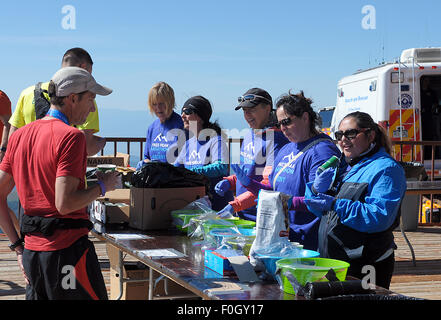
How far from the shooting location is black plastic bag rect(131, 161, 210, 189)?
378 centimetres

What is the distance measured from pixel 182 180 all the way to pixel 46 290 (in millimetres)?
1623

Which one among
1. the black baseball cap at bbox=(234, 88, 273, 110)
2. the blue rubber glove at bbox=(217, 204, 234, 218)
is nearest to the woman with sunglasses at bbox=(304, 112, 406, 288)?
the blue rubber glove at bbox=(217, 204, 234, 218)

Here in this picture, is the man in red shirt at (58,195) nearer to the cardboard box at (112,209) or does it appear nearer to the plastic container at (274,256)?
the plastic container at (274,256)

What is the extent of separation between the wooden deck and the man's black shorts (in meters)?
2.63

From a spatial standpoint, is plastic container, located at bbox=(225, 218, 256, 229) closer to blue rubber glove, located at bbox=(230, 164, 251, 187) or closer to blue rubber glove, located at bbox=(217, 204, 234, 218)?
blue rubber glove, located at bbox=(217, 204, 234, 218)

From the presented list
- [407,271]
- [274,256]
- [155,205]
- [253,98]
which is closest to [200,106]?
[253,98]

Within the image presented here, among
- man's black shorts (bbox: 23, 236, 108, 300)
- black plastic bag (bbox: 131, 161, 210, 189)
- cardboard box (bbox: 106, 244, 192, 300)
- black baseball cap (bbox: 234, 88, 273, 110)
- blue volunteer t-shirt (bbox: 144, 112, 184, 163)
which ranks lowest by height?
cardboard box (bbox: 106, 244, 192, 300)

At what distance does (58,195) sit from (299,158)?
158 cm

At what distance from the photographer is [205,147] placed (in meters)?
4.50

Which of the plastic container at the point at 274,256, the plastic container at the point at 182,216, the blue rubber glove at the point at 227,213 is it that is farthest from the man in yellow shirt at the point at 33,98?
the plastic container at the point at 274,256

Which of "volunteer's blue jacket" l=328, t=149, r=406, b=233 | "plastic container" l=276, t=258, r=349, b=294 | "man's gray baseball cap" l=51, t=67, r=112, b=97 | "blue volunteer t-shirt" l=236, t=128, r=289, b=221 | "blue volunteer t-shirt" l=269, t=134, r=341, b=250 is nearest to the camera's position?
"plastic container" l=276, t=258, r=349, b=294
